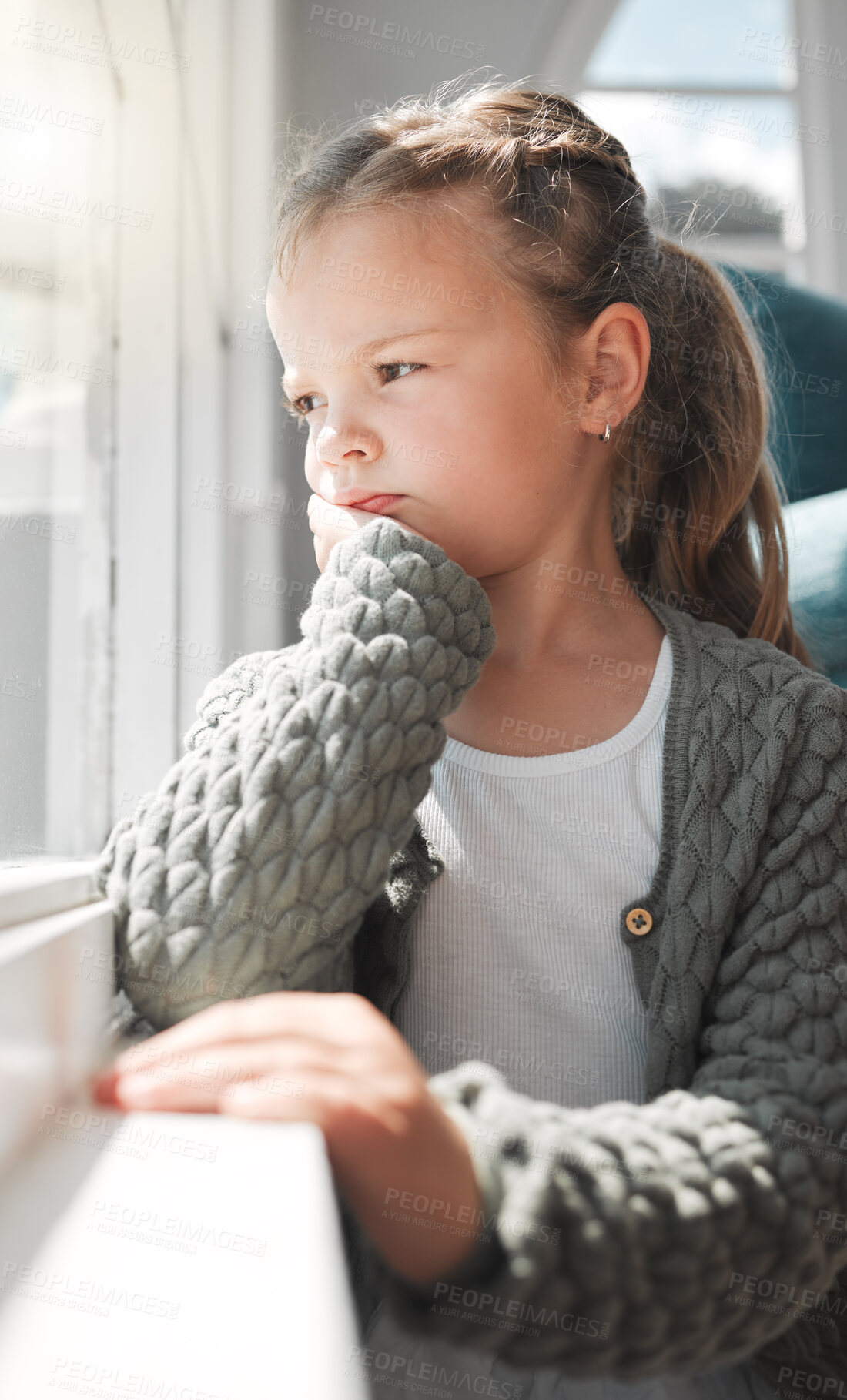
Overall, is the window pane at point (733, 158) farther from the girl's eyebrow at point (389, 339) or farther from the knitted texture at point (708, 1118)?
the knitted texture at point (708, 1118)

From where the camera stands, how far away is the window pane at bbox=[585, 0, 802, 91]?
3014 millimetres

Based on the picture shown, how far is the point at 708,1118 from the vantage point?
566 millimetres

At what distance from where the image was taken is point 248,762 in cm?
60

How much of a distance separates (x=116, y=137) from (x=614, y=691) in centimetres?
73

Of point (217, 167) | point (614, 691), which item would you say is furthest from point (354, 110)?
point (614, 691)

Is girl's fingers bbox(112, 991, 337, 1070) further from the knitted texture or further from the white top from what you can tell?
the white top

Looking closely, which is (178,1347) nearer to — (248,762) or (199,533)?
(248,762)

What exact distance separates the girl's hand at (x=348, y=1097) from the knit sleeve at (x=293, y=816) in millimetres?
87

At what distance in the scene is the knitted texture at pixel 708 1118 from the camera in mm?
469

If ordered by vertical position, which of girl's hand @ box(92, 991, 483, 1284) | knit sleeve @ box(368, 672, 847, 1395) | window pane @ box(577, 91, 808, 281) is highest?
window pane @ box(577, 91, 808, 281)

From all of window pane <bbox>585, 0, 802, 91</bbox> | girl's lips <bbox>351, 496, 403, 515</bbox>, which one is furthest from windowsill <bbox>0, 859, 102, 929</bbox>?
window pane <bbox>585, 0, 802, 91</bbox>

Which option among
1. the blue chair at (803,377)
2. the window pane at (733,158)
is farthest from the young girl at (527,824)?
the window pane at (733,158)

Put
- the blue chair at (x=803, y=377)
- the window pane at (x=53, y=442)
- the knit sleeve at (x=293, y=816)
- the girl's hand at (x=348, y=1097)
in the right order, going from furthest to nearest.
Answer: the blue chair at (x=803, y=377)
the window pane at (x=53, y=442)
the knit sleeve at (x=293, y=816)
the girl's hand at (x=348, y=1097)

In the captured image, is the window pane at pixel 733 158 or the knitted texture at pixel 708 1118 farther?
the window pane at pixel 733 158
